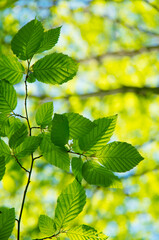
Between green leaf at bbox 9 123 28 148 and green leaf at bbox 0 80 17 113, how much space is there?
0.30 ft

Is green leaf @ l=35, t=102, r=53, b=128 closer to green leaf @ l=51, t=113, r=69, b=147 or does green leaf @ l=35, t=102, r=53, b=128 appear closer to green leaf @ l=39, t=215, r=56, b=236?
green leaf @ l=51, t=113, r=69, b=147

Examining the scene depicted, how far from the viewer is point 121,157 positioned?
0.63 meters

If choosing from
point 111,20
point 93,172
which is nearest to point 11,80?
point 93,172

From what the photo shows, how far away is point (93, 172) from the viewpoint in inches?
24.8

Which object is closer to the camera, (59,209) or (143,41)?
(59,209)

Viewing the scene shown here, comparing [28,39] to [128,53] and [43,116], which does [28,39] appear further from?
[128,53]

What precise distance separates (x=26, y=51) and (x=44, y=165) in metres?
4.96

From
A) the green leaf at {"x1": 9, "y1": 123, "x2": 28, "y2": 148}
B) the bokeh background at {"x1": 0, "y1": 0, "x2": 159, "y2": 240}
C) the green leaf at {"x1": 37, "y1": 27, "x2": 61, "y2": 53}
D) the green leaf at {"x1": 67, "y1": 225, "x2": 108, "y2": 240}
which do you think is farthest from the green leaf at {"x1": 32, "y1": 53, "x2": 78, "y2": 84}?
the bokeh background at {"x1": 0, "y1": 0, "x2": 159, "y2": 240}

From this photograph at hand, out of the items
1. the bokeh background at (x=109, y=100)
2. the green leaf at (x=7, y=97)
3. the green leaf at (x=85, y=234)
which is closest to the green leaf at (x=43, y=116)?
the green leaf at (x=7, y=97)

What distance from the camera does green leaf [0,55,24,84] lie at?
2.08 ft

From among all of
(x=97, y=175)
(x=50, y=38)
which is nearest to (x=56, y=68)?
(x=50, y=38)

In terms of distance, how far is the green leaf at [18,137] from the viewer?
606mm

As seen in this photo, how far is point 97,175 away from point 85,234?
0.16 m

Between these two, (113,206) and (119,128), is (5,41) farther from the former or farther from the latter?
(113,206)
